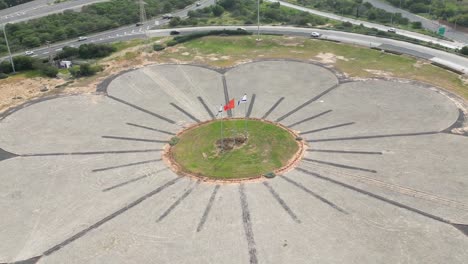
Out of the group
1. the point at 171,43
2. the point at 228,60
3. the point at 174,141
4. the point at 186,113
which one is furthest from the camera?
the point at 171,43

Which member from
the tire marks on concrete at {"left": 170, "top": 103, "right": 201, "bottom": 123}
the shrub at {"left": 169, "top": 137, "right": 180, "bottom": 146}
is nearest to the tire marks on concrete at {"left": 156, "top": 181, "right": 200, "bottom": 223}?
the shrub at {"left": 169, "top": 137, "right": 180, "bottom": 146}

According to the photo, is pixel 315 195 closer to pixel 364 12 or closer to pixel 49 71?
pixel 49 71

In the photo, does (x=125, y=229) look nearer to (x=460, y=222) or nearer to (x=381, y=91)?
(x=460, y=222)

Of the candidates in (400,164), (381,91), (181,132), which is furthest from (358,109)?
(181,132)

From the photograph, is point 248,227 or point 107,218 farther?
point 107,218

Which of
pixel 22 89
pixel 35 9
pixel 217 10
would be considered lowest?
pixel 22 89

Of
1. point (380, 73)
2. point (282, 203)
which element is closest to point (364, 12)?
point (380, 73)

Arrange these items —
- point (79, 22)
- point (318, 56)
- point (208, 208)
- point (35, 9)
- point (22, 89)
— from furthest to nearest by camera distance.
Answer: point (35, 9), point (79, 22), point (318, 56), point (22, 89), point (208, 208)

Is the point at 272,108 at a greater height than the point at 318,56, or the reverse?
the point at 318,56
